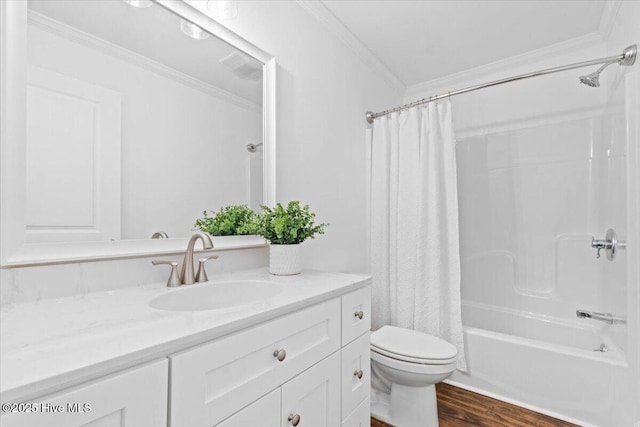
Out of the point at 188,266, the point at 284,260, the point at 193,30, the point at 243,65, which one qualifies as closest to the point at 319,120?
the point at 243,65

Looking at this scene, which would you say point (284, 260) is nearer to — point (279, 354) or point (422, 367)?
point (279, 354)

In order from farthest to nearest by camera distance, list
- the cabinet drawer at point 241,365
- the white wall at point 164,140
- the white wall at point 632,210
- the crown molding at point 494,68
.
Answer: the crown molding at point 494,68
the white wall at point 632,210
the white wall at point 164,140
the cabinet drawer at point 241,365

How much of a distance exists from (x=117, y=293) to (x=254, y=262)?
610mm

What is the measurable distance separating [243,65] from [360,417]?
162 cm

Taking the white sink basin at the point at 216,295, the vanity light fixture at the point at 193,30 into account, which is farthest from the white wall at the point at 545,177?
the vanity light fixture at the point at 193,30

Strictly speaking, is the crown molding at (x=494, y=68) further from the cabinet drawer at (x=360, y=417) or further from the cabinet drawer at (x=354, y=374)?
the cabinet drawer at (x=360, y=417)

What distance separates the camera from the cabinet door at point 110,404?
463mm

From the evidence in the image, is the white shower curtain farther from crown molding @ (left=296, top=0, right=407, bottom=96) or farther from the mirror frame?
the mirror frame

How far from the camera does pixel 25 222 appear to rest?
0.86m

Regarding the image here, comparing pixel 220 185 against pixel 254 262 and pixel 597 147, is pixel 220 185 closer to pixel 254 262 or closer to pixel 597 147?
pixel 254 262

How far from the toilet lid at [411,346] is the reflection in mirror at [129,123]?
105cm

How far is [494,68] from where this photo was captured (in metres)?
2.54

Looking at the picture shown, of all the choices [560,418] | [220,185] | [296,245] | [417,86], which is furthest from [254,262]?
[417,86]

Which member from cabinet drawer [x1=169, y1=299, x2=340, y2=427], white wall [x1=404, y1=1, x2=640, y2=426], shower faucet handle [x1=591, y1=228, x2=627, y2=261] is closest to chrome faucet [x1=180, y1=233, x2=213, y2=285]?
cabinet drawer [x1=169, y1=299, x2=340, y2=427]
